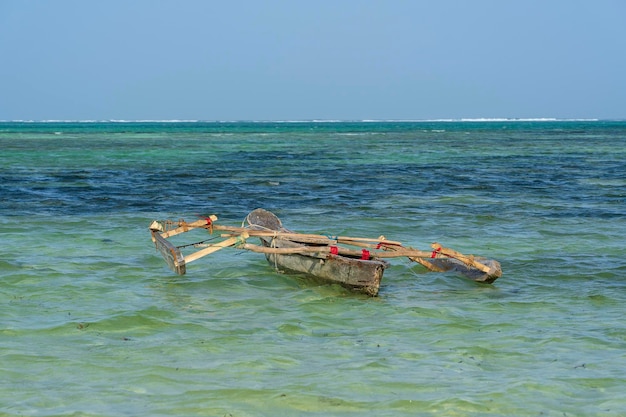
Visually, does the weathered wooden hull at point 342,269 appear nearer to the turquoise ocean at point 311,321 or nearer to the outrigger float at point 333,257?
the outrigger float at point 333,257

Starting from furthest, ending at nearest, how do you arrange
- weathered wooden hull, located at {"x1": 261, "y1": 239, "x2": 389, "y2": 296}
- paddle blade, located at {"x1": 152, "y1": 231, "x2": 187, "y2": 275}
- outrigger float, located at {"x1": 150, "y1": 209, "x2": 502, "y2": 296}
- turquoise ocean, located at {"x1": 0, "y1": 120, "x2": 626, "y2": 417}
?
paddle blade, located at {"x1": 152, "y1": 231, "x2": 187, "y2": 275} → outrigger float, located at {"x1": 150, "y1": 209, "x2": 502, "y2": 296} → weathered wooden hull, located at {"x1": 261, "y1": 239, "x2": 389, "y2": 296} → turquoise ocean, located at {"x1": 0, "y1": 120, "x2": 626, "y2": 417}

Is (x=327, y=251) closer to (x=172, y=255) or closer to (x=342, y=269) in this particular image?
(x=342, y=269)

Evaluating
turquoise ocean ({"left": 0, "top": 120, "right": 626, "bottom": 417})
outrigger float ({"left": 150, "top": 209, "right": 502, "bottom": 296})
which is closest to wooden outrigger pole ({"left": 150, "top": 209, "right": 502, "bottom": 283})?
outrigger float ({"left": 150, "top": 209, "right": 502, "bottom": 296})

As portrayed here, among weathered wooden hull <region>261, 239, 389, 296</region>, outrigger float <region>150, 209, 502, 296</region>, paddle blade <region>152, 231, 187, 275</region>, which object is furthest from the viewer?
paddle blade <region>152, 231, 187, 275</region>

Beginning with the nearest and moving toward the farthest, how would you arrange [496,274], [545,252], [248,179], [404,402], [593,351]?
[404,402] → [593,351] → [496,274] → [545,252] → [248,179]

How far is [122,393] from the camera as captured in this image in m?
6.72

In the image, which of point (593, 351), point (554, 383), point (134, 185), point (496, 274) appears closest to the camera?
point (554, 383)

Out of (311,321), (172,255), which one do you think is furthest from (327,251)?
(172,255)

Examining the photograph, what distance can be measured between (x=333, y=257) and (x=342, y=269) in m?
0.21

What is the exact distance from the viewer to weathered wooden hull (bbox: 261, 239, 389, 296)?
390 inches

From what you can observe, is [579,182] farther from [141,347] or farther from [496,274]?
[141,347]

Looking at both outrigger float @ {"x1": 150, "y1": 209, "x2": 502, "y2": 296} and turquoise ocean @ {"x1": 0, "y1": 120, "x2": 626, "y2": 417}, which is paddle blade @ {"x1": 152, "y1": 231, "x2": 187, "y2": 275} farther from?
turquoise ocean @ {"x1": 0, "y1": 120, "x2": 626, "y2": 417}

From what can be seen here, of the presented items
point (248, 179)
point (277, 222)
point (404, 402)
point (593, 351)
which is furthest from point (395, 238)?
point (248, 179)

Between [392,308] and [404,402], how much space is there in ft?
10.1
